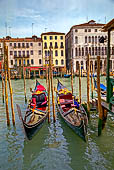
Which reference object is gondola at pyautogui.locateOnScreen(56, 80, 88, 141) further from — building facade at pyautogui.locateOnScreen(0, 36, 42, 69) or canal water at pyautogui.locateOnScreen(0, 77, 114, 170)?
building facade at pyautogui.locateOnScreen(0, 36, 42, 69)

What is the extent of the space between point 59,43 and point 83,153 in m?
26.0

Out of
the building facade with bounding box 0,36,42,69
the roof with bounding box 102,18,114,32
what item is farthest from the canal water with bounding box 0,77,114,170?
the building facade with bounding box 0,36,42,69

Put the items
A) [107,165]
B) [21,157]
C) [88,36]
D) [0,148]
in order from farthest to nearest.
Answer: [88,36], [0,148], [21,157], [107,165]

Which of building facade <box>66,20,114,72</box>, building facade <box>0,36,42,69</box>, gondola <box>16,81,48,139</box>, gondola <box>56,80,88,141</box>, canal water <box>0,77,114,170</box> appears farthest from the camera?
building facade <box>0,36,42,69</box>

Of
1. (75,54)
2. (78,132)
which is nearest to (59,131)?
(78,132)

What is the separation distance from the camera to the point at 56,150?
441 cm

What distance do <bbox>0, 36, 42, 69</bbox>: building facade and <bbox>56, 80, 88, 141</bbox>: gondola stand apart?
2072 centimetres

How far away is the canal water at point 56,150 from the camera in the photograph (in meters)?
3.80

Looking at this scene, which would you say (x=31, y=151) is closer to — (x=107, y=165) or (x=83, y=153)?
(x=83, y=153)

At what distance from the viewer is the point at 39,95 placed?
782 cm

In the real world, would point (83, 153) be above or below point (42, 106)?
below

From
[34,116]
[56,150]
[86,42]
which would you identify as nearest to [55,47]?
[86,42]

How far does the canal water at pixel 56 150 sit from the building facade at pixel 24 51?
23308mm

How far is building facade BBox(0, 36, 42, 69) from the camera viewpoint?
27969 millimetres
